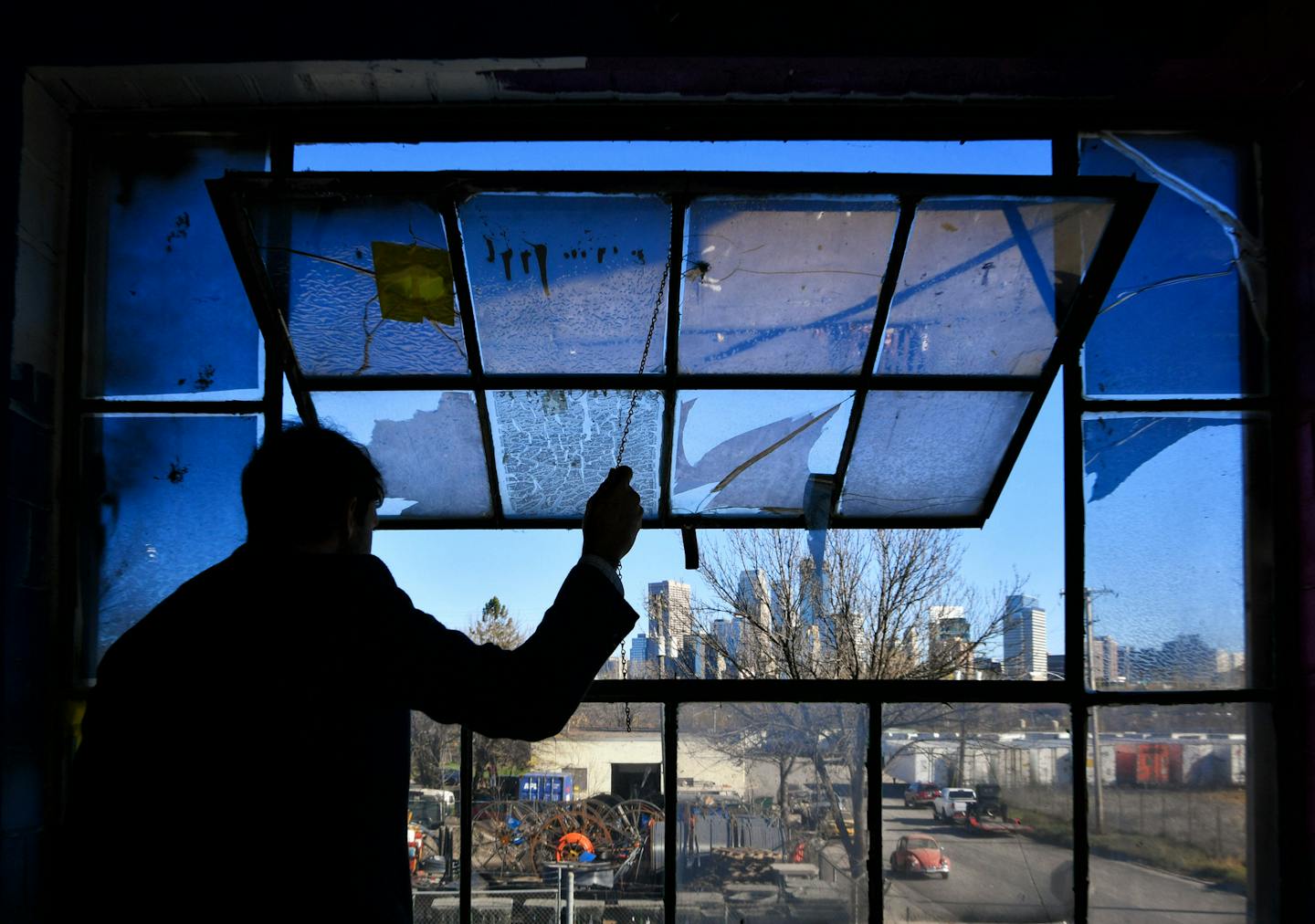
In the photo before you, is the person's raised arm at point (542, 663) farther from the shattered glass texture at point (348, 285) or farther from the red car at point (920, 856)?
the red car at point (920, 856)

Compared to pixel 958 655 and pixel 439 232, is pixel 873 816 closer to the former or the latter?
pixel 958 655

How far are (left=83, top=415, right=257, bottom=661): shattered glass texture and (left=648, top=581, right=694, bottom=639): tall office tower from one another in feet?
3.71

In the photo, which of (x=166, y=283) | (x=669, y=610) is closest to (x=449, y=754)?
(x=669, y=610)

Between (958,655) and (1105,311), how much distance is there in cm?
103

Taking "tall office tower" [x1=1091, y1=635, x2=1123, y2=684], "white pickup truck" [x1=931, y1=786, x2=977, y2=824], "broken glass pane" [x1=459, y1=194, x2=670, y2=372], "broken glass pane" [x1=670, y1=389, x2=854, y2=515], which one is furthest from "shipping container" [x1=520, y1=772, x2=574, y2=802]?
"tall office tower" [x1=1091, y1=635, x2=1123, y2=684]

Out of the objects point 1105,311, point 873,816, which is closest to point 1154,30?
point 1105,311

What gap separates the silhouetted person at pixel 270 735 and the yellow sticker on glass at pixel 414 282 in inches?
45.4

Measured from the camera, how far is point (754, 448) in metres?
2.74

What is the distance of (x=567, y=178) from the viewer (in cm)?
238

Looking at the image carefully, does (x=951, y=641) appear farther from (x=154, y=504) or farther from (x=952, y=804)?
(x=154, y=504)

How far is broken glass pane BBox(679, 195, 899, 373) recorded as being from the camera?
97.1 inches

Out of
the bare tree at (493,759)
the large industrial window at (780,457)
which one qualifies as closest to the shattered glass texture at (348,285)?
the large industrial window at (780,457)

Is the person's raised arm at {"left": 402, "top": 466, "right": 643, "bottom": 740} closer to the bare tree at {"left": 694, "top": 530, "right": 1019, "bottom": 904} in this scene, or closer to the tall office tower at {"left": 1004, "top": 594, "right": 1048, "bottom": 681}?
the bare tree at {"left": 694, "top": 530, "right": 1019, "bottom": 904}

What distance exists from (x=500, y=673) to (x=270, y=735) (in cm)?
33
